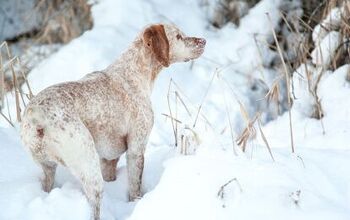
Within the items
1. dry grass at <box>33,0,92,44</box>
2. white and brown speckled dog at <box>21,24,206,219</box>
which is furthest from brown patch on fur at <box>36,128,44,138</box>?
dry grass at <box>33,0,92,44</box>

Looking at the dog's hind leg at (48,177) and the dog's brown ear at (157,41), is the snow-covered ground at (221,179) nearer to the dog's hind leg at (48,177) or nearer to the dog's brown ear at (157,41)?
the dog's hind leg at (48,177)

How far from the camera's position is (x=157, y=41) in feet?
12.1

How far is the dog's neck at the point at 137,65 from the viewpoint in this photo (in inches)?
145

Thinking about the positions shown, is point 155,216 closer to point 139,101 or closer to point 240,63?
point 139,101

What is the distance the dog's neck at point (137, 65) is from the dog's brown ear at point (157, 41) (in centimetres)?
3

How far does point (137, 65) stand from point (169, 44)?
238mm

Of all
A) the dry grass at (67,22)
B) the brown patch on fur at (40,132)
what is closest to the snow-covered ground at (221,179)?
the brown patch on fur at (40,132)

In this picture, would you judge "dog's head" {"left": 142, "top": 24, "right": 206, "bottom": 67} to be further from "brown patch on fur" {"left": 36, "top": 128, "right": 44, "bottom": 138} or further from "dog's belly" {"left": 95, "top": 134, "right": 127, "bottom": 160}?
"brown patch on fur" {"left": 36, "top": 128, "right": 44, "bottom": 138}

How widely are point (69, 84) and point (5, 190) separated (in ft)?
2.02

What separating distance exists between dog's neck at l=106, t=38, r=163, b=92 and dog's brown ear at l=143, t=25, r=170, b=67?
0.03m

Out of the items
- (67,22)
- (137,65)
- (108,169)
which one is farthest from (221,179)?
(67,22)

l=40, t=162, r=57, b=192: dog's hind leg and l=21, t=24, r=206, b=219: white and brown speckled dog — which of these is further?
l=40, t=162, r=57, b=192: dog's hind leg

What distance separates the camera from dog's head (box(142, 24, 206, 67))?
3689 mm

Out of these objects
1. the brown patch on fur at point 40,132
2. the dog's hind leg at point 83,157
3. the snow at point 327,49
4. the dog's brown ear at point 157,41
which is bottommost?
the snow at point 327,49
